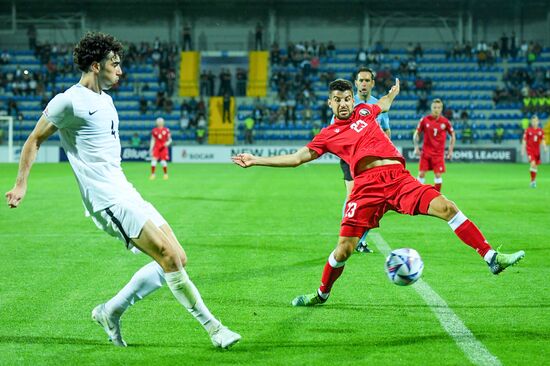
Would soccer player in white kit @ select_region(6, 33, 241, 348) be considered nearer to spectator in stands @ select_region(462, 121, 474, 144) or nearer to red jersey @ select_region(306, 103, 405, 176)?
red jersey @ select_region(306, 103, 405, 176)

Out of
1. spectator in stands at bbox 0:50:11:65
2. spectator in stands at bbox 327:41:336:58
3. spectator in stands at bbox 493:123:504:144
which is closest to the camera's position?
spectator in stands at bbox 493:123:504:144

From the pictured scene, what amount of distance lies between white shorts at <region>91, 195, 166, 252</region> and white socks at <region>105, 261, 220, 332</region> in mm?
→ 274

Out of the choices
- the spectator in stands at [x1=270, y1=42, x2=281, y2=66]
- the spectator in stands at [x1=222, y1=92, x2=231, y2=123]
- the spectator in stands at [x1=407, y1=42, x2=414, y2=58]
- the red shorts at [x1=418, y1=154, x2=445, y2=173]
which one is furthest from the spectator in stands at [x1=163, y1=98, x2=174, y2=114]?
the red shorts at [x1=418, y1=154, x2=445, y2=173]

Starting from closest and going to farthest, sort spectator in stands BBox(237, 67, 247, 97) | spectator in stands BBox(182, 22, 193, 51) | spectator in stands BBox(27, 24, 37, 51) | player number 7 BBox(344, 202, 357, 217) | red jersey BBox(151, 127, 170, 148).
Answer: player number 7 BBox(344, 202, 357, 217)
red jersey BBox(151, 127, 170, 148)
spectator in stands BBox(237, 67, 247, 97)
spectator in stands BBox(182, 22, 193, 51)
spectator in stands BBox(27, 24, 37, 51)

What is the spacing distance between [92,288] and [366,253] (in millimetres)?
3769

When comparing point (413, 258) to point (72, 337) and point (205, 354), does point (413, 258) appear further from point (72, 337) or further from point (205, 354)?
point (72, 337)

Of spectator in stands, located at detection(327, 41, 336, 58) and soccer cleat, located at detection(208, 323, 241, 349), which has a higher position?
spectator in stands, located at detection(327, 41, 336, 58)

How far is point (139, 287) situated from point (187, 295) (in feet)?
1.29

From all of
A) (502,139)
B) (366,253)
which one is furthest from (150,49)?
(366,253)

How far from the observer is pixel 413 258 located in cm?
665

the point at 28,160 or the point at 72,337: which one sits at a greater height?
the point at 28,160

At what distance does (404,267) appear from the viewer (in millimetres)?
6609

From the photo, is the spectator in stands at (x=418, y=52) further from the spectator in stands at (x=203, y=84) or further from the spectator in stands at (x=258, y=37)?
the spectator in stands at (x=203, y=84)

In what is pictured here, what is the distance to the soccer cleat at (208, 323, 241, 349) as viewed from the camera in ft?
17.8
